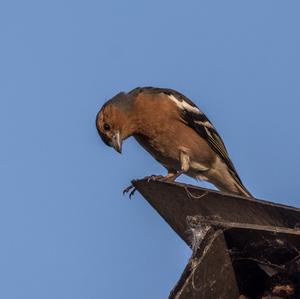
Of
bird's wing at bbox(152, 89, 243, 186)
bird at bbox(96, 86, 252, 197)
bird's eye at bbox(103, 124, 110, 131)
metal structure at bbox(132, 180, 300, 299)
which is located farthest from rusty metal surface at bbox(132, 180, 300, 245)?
bird's wing at bbox(152, 89, 243, 186)

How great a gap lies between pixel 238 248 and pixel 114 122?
17.4 ft

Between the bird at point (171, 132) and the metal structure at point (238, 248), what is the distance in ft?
15.1

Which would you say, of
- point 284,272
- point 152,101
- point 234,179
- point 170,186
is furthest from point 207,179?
point 284,272

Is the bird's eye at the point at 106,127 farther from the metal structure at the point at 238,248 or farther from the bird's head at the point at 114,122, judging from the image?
the metal structure at the point at 238,248

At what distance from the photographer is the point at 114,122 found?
1049 centimetres

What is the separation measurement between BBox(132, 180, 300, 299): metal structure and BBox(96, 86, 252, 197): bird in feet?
15.1

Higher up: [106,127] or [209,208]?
[106,127]

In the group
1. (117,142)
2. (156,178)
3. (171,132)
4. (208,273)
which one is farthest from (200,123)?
(208,273)

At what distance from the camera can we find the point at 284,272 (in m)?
5.34

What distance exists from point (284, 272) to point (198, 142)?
5560 mm

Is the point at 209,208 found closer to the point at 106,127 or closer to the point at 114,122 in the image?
the point at 114,122

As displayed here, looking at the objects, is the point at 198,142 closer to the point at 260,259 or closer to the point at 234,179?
the point at 234,179

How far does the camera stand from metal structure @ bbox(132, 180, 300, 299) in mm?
5207

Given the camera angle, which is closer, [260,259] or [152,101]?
[260,259]
